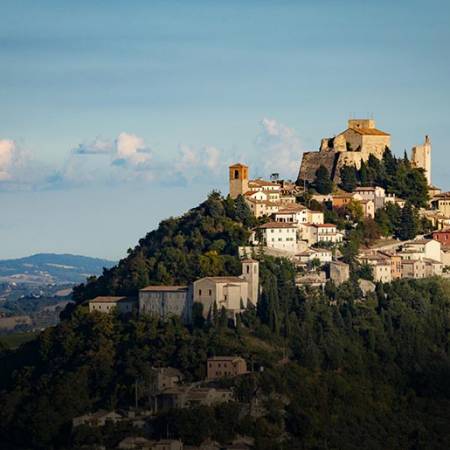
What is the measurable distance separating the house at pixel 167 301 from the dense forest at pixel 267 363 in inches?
28.8

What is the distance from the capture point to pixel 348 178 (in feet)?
300

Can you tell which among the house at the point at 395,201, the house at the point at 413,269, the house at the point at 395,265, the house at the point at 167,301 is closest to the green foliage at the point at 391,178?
the house at the point at 395,201

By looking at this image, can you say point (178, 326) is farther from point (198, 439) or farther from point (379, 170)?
point (379, 170)

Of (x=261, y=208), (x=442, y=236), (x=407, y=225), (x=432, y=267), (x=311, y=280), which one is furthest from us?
(x=407, y=225)

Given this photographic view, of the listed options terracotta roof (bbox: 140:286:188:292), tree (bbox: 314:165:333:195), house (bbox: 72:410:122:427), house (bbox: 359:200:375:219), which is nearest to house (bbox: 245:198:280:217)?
house (bbox: 359:200:375:219)

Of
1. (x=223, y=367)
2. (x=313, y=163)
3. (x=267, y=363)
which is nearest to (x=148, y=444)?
(x=223, y=367)

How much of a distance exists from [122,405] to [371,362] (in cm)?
1230

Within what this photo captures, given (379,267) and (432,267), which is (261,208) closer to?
(379,267)

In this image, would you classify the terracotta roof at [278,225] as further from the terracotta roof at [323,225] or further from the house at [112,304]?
the house at [112,304]

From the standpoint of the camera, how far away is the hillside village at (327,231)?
7400 centimetres

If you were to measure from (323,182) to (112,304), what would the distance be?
19.1 m

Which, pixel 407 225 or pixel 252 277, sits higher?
pixel 407 225

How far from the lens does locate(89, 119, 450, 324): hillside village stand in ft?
243

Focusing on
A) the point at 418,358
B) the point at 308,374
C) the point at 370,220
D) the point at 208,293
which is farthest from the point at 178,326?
the point at 370,220
